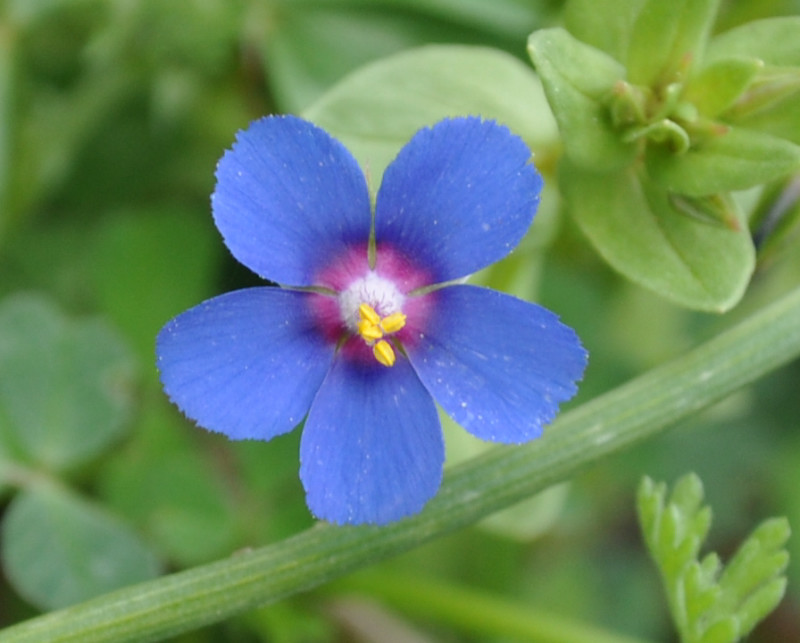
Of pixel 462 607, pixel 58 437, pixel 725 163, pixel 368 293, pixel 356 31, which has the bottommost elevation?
pixel 462 607

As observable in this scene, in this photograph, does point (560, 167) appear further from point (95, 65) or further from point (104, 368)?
point (95, 65)

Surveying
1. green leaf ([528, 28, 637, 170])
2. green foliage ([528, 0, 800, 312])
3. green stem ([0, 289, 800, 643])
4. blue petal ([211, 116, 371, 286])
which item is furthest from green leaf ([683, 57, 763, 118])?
blue petal ([211, 116, 371, 286])

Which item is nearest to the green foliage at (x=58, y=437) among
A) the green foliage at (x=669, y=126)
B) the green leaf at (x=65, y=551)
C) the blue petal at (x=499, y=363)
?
the green leaf at (x=65, y=551)

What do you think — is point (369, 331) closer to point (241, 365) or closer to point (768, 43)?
point (241, 365)

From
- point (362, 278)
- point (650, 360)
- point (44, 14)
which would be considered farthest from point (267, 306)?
point (650, 360)

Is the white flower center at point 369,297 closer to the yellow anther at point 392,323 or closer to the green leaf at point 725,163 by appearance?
the yellow anther at point 392,323

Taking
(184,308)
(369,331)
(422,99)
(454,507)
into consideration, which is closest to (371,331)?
(369,331)

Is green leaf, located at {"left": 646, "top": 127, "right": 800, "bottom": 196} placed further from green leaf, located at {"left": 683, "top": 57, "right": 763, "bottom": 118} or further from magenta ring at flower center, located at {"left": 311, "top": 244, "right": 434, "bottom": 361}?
magenta ring at flower center, located at {"left": 311, "top": 244, "right": 434, "bottom": 361}
